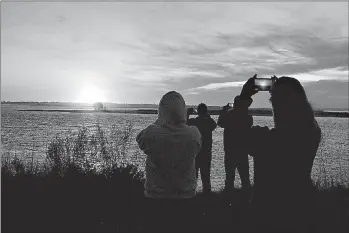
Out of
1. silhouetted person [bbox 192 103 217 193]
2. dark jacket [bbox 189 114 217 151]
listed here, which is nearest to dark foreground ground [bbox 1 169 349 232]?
silhouetted person [bbox 192 103 217 193]

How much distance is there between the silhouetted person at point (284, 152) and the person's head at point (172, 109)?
0.77 meters

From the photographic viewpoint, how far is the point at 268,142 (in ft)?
9.61

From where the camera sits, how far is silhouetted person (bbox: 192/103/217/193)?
301 inches

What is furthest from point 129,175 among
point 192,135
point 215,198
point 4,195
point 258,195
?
point 258,195

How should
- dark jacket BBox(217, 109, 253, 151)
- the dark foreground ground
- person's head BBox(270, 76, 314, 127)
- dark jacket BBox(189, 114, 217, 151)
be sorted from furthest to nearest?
dark jacket BBox(189, 114, 217, 151) < dark jacket BBox(217, 109, 253, 151) < the dark foreground ground < person's head BBox(270, 76, 314, 127)

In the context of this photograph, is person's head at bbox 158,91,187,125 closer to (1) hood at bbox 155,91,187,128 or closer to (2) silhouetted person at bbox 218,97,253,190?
(1) hood at bbox 155,91,187,128

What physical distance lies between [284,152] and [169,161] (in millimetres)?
1127

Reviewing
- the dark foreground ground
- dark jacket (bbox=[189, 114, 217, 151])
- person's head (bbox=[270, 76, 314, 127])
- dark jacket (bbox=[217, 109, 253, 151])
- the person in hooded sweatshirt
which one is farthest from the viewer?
dark jacket (bbox=[189, 114, 217, 151])

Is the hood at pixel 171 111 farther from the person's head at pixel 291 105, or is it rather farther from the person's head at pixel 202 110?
the person's head at pixel 202 110

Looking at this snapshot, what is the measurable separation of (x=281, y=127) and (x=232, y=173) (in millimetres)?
4602

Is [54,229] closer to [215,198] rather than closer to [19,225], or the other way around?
[19,225]

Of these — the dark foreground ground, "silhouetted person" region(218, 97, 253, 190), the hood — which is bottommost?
the dark foreground ground

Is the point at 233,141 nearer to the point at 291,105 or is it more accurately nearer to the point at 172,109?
the point at 172,109

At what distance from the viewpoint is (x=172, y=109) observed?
3.55 metres
